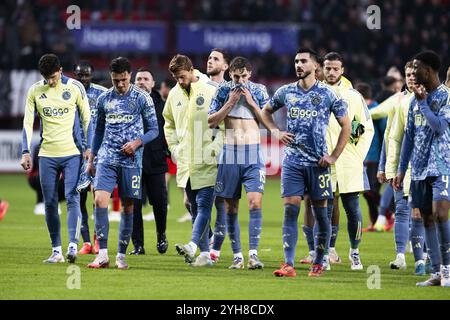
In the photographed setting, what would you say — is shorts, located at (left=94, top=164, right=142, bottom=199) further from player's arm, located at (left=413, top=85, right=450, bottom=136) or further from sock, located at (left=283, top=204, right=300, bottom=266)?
player's arm, located at (left=413, top=85, right=450, bottom=136)

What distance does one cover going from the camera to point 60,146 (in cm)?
1248

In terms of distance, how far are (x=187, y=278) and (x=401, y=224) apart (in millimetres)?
2926

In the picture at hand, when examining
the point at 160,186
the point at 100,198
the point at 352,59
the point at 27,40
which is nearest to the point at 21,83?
the point at 27,40

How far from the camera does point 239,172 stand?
1207cm

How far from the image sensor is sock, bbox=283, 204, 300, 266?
11.1 meters

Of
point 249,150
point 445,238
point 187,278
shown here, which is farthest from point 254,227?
point 445,238

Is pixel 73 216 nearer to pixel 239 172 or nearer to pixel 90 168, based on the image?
pixel 90 168

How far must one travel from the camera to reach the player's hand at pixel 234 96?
464 inches

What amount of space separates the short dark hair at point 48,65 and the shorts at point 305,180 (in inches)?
123

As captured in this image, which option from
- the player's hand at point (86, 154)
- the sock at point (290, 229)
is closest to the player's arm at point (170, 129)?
the player's hand at point (86, 154)

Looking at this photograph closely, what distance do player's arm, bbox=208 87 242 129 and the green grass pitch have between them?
5.50 feet

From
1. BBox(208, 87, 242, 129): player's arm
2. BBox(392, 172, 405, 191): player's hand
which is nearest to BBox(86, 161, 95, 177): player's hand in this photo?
BBox(208, 87, 242, 129): player's arm

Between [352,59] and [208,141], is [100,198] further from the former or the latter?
[352,59]

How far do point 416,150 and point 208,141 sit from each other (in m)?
3.03
